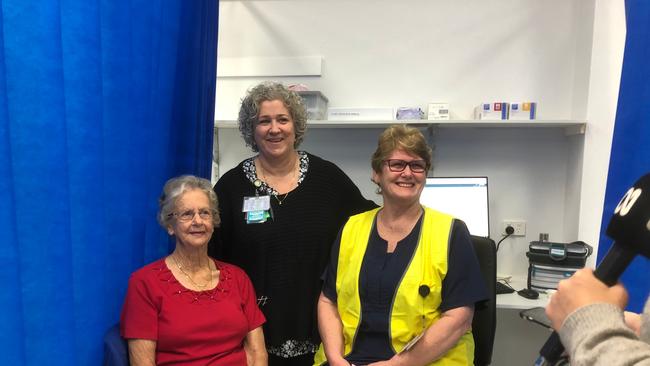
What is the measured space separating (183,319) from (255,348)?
30cm

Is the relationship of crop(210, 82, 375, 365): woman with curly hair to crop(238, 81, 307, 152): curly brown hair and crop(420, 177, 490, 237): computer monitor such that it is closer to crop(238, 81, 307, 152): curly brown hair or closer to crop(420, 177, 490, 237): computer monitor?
crop(238, 81, 307, 152): curly brown hair

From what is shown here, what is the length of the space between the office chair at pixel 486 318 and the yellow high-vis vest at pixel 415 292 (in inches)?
4.9

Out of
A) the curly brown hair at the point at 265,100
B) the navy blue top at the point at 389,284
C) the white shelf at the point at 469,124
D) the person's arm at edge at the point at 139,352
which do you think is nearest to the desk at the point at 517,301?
the navy blue top at the point at 389,284

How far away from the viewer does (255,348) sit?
5.08 ft

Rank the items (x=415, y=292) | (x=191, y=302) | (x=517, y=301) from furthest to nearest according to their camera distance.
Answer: (x=517, y=301) → (x=191, y=302) → (x=415, y=292)

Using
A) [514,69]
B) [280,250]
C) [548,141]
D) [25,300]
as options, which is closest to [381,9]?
[514,69]

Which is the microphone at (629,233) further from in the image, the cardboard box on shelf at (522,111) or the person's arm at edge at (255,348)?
the cardboard box on shelf at (522,111)

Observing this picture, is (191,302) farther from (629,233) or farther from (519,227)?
(519,227)

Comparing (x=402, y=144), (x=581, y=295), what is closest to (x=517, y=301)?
(x=402, y=144)

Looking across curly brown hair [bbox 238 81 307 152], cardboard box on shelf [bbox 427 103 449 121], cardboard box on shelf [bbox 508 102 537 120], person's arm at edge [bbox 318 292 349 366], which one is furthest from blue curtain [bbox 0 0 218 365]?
cardboard box on shelf [bbox 508 102 537 120]

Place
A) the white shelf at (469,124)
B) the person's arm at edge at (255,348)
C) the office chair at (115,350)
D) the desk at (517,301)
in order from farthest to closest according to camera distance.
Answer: the white shelf at (469,124), the desk at (517,301), the person's arm at edge at (255,348), the office chair at (115,350)

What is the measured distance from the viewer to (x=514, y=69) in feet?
8.90

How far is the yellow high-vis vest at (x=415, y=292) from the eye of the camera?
1357mm

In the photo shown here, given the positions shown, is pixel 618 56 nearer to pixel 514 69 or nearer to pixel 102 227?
pixel 514 69
